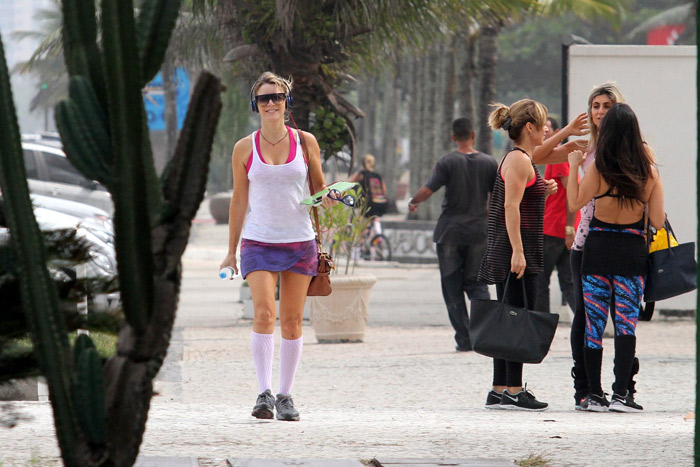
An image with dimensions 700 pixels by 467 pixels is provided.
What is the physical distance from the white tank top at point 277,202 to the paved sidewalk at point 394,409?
966 mm

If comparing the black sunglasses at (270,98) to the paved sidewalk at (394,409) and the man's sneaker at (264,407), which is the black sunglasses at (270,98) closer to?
the man's sneaker at (264,407)

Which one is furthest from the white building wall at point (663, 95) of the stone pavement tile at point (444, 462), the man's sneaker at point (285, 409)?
the stone pavement tile at point (444, 462)

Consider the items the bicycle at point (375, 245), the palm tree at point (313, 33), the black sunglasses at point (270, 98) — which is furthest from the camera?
the bicycle at point (375, 245)

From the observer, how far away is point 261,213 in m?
6.20

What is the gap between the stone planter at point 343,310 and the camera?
A: 1016 cm

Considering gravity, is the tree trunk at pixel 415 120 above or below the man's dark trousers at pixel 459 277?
above

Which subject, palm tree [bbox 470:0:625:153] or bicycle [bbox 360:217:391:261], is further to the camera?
palm tree [bbox 470:0:625:153]

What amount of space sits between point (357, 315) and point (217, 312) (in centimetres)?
346

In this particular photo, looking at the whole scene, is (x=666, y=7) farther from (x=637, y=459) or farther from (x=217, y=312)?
(x=637, y=459)

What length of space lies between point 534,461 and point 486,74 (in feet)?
57.5

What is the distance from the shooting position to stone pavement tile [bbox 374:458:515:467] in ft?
15.1

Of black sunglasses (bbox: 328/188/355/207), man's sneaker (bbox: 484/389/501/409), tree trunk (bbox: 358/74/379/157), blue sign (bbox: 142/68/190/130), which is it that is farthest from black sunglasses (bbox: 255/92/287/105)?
tree trunk (bbox: 358/74/379/157)

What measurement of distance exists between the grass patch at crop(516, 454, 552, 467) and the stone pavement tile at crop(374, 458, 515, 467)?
62 mm

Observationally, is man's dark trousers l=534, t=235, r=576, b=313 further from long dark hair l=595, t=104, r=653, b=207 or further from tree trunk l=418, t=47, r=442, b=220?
tree trunk l=418, t=47, r=442, b=220
